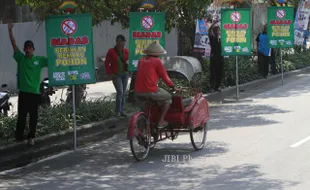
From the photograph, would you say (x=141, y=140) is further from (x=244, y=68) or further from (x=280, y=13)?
(x=244, y=68)

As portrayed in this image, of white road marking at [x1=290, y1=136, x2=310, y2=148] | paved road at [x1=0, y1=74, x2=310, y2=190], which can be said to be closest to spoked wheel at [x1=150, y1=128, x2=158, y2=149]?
paved road at [x1=0, y1=74, x2=310, y2=190]

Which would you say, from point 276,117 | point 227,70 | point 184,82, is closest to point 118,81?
point 276,117

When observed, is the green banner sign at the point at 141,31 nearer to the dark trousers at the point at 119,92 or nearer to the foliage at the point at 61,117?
the dark trousers at the point at 119,92

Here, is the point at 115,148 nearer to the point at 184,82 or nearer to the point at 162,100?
the point at 162,100

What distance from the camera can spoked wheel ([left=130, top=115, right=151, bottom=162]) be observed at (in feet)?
33.8

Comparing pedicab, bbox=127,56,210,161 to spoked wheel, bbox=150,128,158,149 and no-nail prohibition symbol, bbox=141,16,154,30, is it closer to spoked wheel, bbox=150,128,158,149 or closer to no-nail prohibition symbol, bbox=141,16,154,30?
spoked wheel, bbox=150,128,158,149

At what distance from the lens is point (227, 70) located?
70.3 ft

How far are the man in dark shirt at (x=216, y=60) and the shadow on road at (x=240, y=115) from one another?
2.25 m

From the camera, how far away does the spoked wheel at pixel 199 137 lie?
11.3 metres

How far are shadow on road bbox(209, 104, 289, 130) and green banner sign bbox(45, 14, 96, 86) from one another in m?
3.18

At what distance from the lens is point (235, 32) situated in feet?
60.8

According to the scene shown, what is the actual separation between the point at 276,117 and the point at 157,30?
3.16 metres

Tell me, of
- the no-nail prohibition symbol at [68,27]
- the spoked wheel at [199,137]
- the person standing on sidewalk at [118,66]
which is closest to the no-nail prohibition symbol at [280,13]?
the person standing on sidewalk at [118,66]

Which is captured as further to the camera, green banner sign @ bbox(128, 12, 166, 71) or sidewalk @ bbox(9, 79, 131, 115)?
sidewalk @ bbox(9, 79, 131, 115)
